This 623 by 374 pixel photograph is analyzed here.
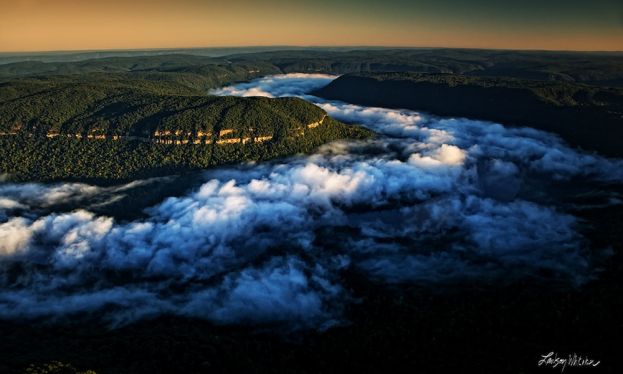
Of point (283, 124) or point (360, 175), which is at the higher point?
point (283, 124)

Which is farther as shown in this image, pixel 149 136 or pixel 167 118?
pixel 167 118

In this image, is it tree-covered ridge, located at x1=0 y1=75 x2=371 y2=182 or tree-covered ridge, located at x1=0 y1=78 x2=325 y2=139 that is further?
tree-covered ridge, located at x1=0 y1=78 x2=325 y2=139

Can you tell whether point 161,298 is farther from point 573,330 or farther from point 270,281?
point 573,330

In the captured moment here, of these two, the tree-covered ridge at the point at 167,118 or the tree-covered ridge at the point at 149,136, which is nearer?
the tree-covered ridge at the point at 149,136

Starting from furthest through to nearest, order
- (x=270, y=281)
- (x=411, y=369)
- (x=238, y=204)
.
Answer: (x=238, y=204) < (x=270, y=281) < (x=411, y=369)

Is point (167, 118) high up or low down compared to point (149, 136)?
up

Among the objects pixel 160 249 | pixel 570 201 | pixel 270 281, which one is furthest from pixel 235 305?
pixel 570 201

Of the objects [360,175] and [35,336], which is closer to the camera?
[35,336]

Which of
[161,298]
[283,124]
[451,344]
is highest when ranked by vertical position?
[283,124]

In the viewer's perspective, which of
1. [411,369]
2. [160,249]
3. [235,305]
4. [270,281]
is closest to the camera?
[411,369]
